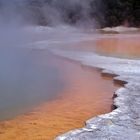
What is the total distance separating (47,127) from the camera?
14.7ft

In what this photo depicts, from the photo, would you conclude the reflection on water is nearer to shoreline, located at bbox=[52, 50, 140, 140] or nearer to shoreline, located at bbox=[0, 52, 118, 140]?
shoreline, located at bbox=[0, 52, 118, 140]

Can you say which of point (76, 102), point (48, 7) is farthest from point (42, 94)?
point (48, 7)

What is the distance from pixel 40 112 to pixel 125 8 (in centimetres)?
1935

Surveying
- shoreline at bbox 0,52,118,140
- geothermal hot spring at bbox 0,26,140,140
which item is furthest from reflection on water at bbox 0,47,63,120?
shoreline at bbox 0,52,118,140

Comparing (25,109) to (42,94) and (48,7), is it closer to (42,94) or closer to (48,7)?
(42,94)

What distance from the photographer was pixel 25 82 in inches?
280

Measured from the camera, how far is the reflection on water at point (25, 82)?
18.2 feet

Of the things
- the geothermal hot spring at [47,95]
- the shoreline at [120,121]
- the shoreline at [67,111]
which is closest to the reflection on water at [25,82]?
the geothermal hot spring at [47,95]

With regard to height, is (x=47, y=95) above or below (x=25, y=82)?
below

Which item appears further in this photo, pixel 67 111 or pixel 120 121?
pixel 67 111

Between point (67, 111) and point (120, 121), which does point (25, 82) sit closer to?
point (67, 111)

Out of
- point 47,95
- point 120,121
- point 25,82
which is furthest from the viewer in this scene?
point 25,82

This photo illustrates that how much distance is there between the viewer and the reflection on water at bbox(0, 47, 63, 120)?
556cm

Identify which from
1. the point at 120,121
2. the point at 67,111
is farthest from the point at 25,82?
the point at 120,121
